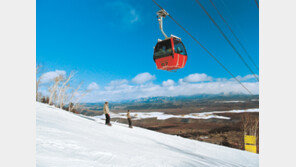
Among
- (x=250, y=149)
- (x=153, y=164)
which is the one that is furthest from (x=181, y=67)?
(x=250, y=149)

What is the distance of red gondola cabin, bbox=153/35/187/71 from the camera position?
7.14m

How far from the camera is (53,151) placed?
323 centimetres

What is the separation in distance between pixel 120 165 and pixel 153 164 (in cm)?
97

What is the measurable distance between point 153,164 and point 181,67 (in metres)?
4.78

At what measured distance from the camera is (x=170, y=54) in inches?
280

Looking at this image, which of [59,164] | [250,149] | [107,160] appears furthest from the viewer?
[250,149]

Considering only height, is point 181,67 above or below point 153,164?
above

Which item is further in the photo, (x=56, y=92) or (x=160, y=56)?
(x=56, y=92)

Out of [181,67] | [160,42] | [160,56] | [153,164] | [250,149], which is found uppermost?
[160,42]

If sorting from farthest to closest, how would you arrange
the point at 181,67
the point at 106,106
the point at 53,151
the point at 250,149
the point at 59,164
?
the point at 250,149 < the point at 106,106 < the point at 181,67 < the point at 53,151 < the point at 59,164

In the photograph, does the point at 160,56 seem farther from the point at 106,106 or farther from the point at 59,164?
the point at 59,164

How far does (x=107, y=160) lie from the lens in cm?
351

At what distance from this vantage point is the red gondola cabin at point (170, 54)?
714 cm

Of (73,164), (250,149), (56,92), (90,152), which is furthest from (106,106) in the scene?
(250,149)
